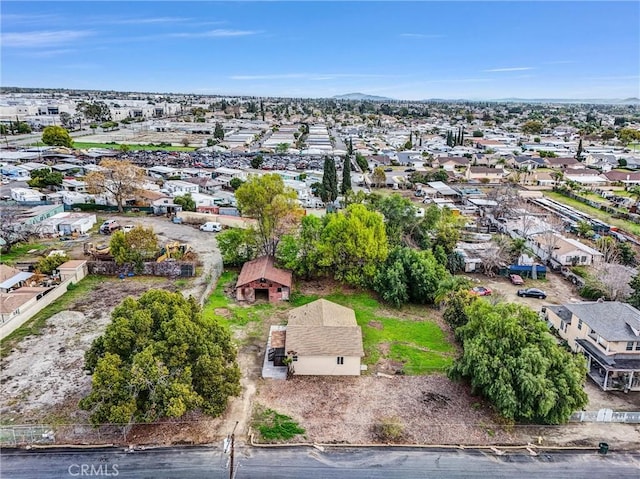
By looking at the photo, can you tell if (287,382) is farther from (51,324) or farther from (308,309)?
(51,324)

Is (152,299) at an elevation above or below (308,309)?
above

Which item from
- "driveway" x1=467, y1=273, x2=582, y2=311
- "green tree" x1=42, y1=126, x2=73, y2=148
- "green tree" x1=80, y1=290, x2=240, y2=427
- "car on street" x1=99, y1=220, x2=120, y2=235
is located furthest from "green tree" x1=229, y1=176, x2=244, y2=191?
"green tree" x1=42, y1=126, x2=73, y2=148

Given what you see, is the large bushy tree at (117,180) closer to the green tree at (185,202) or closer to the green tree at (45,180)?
the green tree at (185,202)

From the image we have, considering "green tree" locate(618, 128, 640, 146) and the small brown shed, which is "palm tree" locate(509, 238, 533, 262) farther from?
"green tree" locate(618, 128, 640, 146)

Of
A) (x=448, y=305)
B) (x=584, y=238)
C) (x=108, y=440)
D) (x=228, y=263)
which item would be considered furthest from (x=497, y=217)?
(x=108, y=440)

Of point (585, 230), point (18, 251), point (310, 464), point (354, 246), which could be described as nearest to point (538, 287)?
point (354, 246)
